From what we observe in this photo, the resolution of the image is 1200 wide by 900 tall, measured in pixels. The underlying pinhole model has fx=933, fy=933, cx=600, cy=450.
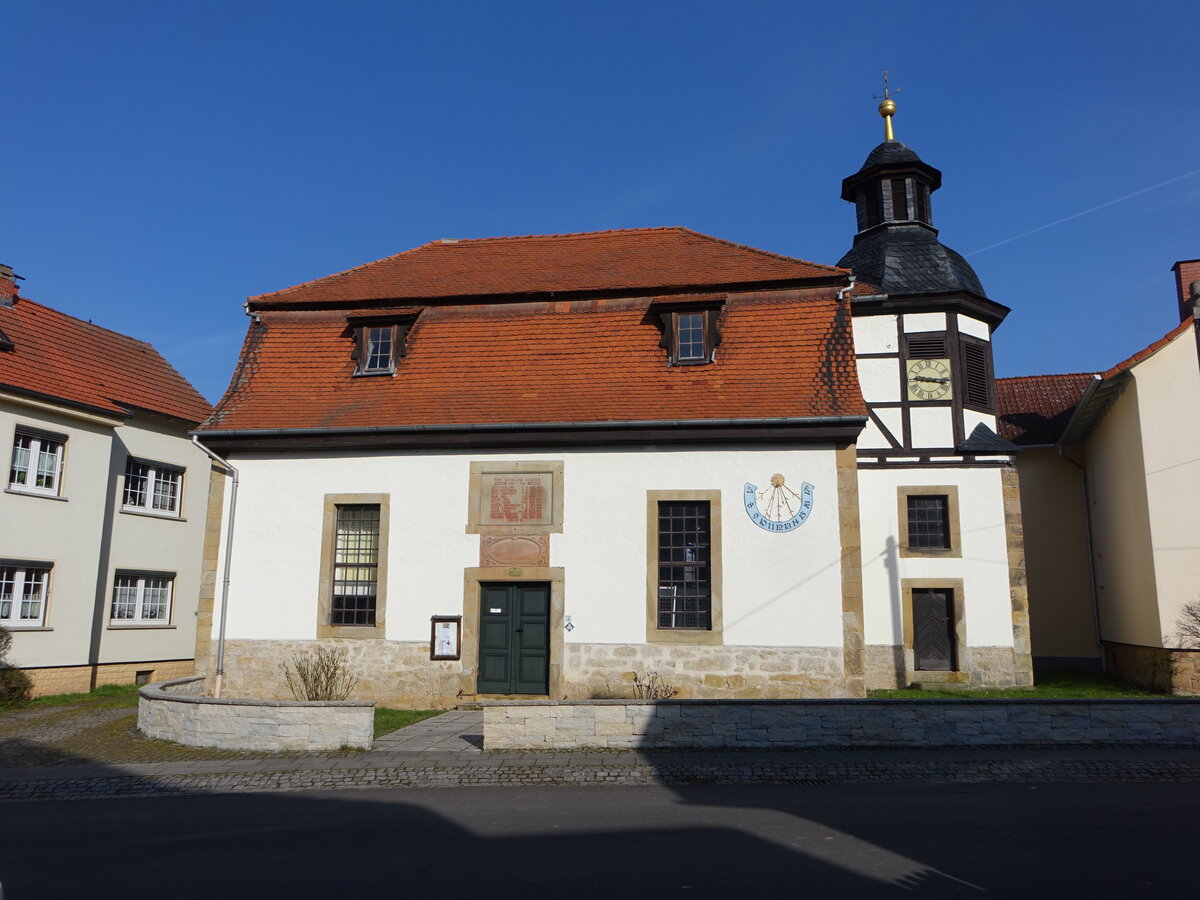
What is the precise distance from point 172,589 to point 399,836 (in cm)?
1647

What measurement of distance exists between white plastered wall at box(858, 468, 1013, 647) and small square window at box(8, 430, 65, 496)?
52.3ft

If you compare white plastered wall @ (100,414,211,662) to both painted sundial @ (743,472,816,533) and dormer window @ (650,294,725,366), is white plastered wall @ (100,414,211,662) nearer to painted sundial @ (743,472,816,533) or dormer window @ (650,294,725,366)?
dormer window @ (650,294,725,366)

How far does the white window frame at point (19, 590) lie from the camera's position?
55.9 ft

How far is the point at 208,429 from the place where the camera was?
50.6 ft

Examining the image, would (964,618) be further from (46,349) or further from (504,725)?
(46,349)

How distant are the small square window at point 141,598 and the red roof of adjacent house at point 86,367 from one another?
3699 mm

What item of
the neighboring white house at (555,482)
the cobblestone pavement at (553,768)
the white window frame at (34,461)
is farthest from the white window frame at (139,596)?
the cobblestone pavement at (553,768)

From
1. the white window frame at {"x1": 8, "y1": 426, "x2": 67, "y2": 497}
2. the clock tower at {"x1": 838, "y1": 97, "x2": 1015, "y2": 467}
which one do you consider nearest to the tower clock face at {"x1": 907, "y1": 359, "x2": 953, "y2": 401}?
the clock tower at {"x1": 838, "y1": 97, "x2": 1015, "y2": 467}

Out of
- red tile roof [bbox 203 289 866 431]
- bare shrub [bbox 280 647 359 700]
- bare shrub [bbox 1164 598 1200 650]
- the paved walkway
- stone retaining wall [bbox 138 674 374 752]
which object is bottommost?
the paved walkway

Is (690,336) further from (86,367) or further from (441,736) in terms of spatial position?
(86,367)

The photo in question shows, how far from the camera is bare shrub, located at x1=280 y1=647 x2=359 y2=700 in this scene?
14039 mm

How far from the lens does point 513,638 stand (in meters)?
14.7

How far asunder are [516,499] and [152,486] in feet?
34.9

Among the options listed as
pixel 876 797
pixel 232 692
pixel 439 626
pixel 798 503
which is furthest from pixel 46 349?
pixel 876 797
